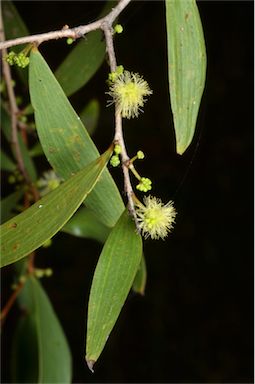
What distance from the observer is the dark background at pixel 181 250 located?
2.23 m

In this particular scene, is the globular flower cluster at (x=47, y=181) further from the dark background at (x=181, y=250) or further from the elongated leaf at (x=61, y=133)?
the dark background at (x=181, y=250)

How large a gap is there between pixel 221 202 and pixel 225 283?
0.88 feet

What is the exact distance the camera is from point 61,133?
3.26ft

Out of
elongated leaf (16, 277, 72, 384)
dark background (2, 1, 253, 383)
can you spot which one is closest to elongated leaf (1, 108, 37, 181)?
elongated leaf (16, 277, 72, 384)

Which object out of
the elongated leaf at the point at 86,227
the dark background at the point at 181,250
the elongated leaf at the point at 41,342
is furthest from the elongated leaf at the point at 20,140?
the dark background at the point at 181,250

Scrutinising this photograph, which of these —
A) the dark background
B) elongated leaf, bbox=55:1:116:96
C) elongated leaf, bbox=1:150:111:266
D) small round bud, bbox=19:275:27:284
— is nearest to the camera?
elongated leaf, bbox=1:150:111:266

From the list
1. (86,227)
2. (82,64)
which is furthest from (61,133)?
(86,227)

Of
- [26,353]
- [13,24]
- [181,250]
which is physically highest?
[13,24]

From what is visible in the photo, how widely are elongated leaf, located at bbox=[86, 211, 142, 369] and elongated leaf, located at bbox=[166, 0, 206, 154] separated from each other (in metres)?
0.14

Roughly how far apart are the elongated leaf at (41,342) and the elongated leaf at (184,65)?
0.68 metres

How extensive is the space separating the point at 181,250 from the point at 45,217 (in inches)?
57.1

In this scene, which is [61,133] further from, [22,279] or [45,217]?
[22,279]

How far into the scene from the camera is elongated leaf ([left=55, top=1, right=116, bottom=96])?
1257mm

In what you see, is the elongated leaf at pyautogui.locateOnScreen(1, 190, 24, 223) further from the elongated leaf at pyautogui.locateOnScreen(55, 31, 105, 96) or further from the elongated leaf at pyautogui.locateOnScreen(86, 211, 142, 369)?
the elongated leaf at pyautogui.locateOnScreen(86, 211, 142, 369)
